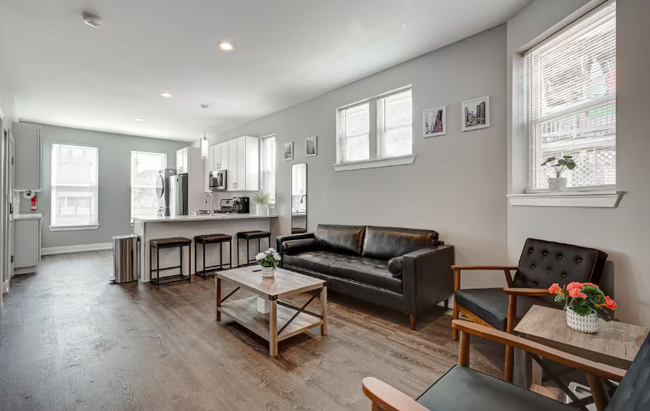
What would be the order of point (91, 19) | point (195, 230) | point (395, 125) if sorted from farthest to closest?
point (195, 230), point (395, 125), point (91, 19)

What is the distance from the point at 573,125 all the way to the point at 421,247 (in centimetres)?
167

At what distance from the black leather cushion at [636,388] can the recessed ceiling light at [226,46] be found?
12.3 ft

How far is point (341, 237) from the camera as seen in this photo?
4.16 meters

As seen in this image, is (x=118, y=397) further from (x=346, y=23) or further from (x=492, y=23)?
(x=492, y=23)

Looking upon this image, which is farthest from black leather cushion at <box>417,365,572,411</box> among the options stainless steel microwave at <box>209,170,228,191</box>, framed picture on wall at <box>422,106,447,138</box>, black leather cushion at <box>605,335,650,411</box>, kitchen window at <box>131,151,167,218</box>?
kitchen window at <box>131,151,167,218</box>

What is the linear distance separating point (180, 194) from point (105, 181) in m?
2.14

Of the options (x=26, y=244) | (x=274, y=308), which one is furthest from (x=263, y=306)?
(x=26, y=244)

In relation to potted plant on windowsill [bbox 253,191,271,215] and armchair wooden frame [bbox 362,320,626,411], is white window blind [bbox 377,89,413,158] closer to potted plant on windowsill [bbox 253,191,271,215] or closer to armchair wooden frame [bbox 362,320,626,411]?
potted plant on windowsill [bbox 253,191,271,215]

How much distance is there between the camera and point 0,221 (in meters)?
3.33

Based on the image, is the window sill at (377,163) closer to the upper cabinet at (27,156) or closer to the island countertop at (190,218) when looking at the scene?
the island countertop at (190,218)

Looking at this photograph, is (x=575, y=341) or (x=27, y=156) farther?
(x=27, y=156)

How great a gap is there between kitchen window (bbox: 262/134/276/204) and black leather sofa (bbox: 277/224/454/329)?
79.1 inches

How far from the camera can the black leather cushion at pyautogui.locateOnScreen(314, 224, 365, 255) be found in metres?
4.00

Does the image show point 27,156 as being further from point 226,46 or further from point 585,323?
point 585,323
